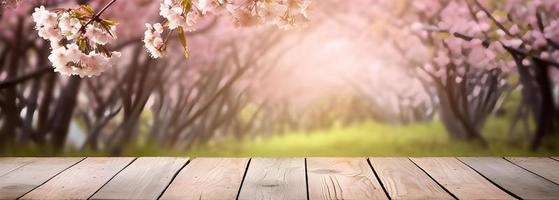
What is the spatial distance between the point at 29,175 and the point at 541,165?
1897 millimetres

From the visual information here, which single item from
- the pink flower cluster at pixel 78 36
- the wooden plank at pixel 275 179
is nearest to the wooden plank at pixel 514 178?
the wooden plank at pixel 275 179

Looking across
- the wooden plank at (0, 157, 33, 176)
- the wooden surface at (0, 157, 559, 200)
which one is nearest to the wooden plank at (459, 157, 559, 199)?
the wooden surface at (0, 157, 559, 200)

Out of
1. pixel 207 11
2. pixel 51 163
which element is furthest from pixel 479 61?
pixel 51 163

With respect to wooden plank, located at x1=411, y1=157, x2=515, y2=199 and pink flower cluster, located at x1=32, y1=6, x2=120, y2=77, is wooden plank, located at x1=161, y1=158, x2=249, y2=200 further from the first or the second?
wooden plank, located at x1=411, y1=157, x2=515, y2=199

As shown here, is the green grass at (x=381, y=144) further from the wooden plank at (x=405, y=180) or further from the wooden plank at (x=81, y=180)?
the wooden plank at (x=81, y=180)

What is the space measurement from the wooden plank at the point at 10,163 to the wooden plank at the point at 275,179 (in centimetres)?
89

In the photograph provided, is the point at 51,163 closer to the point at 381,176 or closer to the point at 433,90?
the point at 381,176

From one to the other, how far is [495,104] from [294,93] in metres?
0.88

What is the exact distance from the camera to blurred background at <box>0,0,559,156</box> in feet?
10.6

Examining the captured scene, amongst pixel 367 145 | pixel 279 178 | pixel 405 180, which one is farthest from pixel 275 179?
pixel 367 145

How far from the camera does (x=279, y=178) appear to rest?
2482 millimetres

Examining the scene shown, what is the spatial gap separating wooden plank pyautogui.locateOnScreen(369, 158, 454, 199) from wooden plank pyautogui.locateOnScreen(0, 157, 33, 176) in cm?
136

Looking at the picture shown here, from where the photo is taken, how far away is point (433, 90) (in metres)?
3.28

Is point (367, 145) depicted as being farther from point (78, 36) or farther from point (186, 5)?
point (78, 36)
